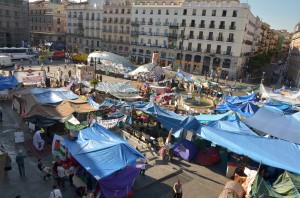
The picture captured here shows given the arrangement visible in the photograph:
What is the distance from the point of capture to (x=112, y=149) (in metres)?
12.1

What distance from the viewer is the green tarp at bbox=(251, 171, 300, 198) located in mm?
11328

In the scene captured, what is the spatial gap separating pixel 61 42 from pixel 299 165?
8134 cm

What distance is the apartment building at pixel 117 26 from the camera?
67.9 m

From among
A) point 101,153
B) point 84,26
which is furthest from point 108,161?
point 84,26

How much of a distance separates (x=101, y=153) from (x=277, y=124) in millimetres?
13622

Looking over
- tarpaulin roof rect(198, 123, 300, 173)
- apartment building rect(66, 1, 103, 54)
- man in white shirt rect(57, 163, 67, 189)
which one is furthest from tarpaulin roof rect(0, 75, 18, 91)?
apartment building rect(66, 1, 103, 54)

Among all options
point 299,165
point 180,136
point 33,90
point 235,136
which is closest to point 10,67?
point 33,90

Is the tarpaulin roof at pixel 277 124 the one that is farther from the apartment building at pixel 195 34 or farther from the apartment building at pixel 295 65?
the apartment building at pixel 295 65

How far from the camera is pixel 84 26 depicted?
3000 inches

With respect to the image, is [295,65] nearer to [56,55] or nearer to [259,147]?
[56,55]

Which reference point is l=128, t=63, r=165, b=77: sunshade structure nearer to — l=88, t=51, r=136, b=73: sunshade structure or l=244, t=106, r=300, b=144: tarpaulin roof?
l=88, t=51, r=136, b=73: sunshade structure

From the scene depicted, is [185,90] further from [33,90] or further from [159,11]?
[159,11]

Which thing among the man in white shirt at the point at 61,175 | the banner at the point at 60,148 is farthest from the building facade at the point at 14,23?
the man in white shirt at the point at 61,175

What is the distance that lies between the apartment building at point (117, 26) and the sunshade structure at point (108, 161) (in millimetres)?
57757
